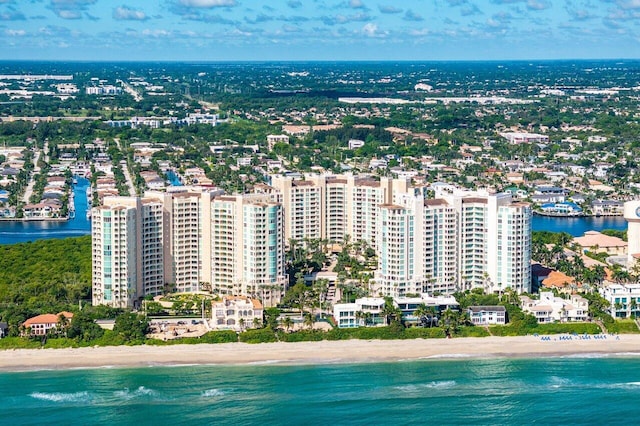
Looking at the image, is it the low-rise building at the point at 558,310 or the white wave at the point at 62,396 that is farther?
the low-rise building at the point at 558,310

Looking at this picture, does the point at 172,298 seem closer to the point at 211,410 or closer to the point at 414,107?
the point at 211,410

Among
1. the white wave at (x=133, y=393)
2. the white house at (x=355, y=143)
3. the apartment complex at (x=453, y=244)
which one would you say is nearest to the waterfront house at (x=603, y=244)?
the apartment complex at (x=453, y=244)

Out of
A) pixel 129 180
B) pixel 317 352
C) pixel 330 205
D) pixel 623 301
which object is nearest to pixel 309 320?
pixel 317 352

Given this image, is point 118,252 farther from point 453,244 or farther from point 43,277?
point 453,244

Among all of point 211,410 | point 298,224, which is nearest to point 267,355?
point 211,410

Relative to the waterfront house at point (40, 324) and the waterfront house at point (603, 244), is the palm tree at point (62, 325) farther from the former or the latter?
the waterfront house at point (603, 244)

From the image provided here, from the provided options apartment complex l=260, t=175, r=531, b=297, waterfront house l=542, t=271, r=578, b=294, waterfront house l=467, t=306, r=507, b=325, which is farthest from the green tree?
waterfront house l=542, t=271, r=578, b=294

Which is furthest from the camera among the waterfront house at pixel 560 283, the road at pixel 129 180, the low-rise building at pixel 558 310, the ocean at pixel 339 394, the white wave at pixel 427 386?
the road at pixel 129 180

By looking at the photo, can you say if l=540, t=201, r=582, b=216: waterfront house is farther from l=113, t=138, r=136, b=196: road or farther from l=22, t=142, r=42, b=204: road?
l=22, t=142, r=42, b=204: road
